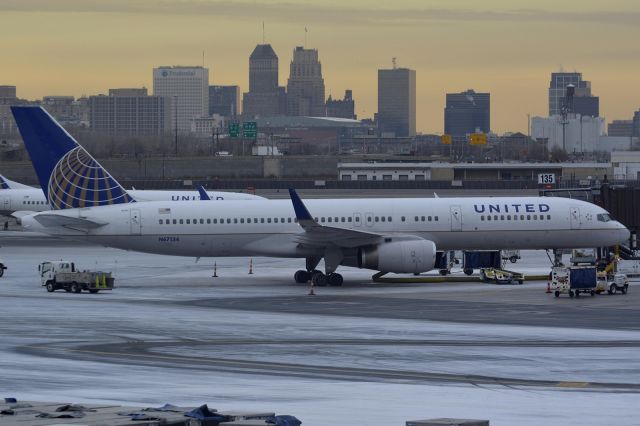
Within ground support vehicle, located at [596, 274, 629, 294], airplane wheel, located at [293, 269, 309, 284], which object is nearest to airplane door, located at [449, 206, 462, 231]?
airplane wheel, located at [293, 269, 309, 284]

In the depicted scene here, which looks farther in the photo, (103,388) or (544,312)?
(544,312)

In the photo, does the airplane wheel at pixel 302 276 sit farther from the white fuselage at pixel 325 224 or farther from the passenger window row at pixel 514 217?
the passenger window row at pixel 514 217

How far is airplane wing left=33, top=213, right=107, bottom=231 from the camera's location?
59.7 m

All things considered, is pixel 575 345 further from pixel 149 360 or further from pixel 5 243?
pixel 5 243

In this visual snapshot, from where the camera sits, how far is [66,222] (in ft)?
196

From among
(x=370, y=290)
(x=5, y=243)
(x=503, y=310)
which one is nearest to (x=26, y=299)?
(x=370, y=290)

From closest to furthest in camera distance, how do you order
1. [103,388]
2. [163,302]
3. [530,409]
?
[530,409]
[103,388]
[163,302]

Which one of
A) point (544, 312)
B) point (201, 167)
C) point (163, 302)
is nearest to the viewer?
point (544, 312)

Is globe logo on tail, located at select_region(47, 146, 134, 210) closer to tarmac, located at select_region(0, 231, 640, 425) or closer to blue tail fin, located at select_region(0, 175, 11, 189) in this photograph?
tarmac, located at select_region(0, 231, 640, 425)

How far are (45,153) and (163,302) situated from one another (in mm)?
13109

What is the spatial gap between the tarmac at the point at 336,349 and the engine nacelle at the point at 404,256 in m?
1.07

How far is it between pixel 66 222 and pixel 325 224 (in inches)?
470

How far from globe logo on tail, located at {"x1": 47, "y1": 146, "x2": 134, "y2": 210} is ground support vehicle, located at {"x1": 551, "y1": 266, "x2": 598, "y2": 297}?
69.2ft

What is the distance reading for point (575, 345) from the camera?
3697cm
